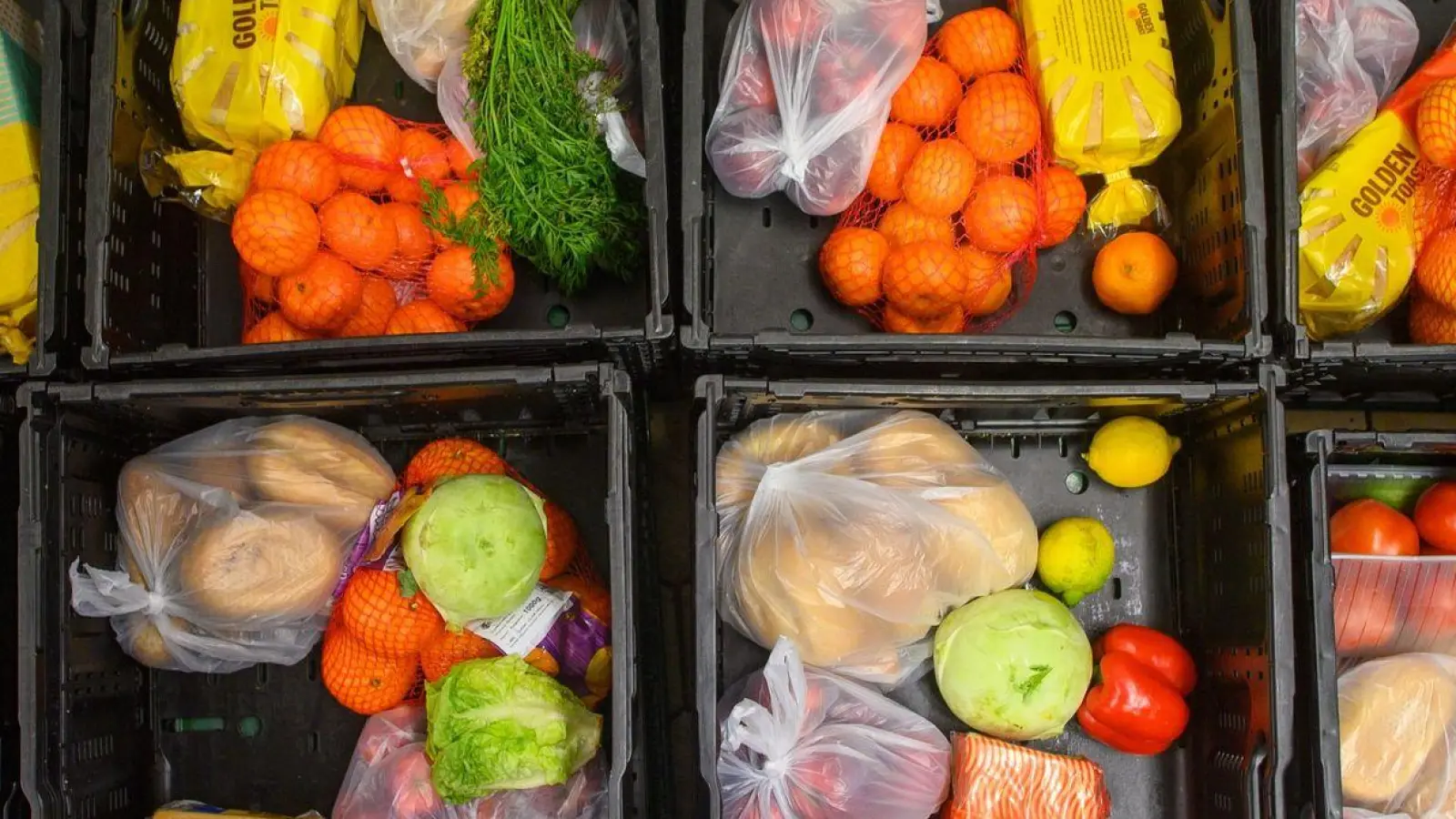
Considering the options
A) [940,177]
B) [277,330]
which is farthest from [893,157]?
[277,330]

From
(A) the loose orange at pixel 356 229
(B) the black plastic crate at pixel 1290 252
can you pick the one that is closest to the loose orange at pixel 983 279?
(B) the black plastic crate at pixel 1290 252

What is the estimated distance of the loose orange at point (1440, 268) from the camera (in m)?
1.44

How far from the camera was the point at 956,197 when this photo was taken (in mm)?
1450

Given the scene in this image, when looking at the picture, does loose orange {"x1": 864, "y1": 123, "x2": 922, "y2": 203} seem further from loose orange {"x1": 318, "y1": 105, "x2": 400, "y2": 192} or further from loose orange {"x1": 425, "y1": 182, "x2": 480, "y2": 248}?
loose orange {"x1": 318, "y1": 105, "x2": 400, "y2": 192}

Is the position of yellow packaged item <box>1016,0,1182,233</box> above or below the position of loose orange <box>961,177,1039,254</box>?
above

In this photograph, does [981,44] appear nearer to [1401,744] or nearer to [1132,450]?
[1132,450]

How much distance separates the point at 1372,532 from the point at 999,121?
2.39 ft

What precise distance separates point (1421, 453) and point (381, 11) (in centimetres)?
155

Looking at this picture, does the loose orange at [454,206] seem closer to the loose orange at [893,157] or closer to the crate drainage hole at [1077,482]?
the loose orange at [893,157]

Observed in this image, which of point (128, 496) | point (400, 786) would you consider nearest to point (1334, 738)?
point (400, 786)

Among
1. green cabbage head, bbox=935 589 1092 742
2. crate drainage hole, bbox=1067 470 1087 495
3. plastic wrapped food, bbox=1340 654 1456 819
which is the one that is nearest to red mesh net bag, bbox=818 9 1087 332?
crate drainage hole, bbox=1067 470 1087 495

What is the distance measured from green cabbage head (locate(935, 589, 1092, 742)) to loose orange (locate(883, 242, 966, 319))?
0.39m

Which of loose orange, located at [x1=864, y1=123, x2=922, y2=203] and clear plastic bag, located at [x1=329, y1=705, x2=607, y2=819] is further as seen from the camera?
loose orange, located at [x1=864, y1=123, x2=922, y2=203]

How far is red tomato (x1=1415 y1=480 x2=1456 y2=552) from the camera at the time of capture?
1466 mm
